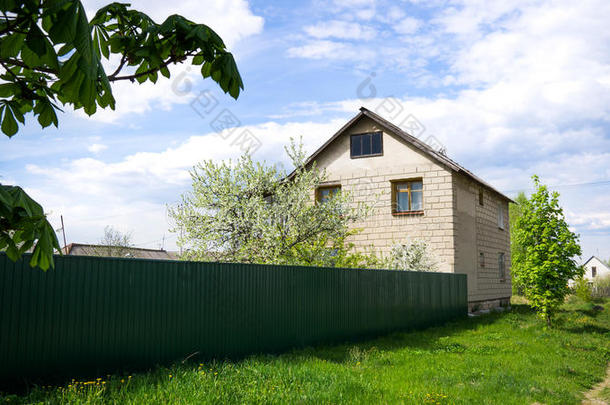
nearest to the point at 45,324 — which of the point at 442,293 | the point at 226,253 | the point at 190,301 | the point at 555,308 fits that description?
the point at 190,301

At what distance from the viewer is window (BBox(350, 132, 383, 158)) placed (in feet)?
70.7

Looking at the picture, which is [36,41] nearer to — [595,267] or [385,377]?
[385,377]

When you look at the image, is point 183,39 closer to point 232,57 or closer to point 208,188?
point 232,57

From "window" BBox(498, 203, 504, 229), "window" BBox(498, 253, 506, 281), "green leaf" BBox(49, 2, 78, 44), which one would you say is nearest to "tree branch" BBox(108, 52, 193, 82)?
"green leaf" BBox(49, 2, 78, 44)

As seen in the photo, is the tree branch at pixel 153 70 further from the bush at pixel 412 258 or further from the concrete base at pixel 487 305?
the concrete base at pixel 487 305

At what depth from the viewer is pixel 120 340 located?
298 inches

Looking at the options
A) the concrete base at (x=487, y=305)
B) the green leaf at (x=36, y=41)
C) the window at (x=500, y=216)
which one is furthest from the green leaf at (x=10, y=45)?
the window at (x=500, y=216)

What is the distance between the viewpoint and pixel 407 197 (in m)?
21.0

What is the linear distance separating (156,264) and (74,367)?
188cm

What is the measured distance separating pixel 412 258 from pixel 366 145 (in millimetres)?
5312

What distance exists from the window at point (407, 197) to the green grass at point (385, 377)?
7.93 metres

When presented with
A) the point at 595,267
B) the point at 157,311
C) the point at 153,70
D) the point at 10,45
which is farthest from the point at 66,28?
the point at 595,267

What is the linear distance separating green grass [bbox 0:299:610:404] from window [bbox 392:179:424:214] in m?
7.93

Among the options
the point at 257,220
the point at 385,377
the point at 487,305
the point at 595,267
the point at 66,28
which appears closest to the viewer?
the point at 66,28
